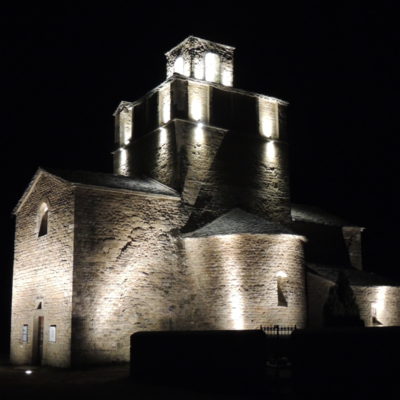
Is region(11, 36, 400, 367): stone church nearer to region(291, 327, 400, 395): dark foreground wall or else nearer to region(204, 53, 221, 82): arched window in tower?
region(204, 53, 221, 82): arched window in tower

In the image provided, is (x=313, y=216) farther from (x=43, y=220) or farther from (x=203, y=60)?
(x=43, y=220)

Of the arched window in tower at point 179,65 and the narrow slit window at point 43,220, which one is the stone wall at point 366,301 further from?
the narrow slit window at point 43,220

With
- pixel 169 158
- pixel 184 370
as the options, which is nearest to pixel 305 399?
pixel 184 370

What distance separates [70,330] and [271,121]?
594 inches

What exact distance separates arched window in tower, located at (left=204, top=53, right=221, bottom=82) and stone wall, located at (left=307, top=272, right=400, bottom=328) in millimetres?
10918

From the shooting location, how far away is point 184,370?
1566 cm

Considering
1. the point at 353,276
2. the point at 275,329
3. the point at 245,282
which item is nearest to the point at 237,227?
the point at 245,282

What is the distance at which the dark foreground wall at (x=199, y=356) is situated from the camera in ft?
47.2

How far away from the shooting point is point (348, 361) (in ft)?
43.0

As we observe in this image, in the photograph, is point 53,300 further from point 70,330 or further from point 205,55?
point 205,55

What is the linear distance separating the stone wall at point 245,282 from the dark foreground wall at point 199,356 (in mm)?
6866

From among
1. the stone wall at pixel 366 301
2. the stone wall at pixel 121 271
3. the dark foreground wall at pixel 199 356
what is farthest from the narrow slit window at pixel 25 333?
the stone wall at pixel 366 301

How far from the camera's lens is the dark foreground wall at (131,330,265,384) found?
567 inches

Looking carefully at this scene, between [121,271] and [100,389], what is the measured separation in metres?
8.15
